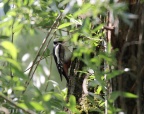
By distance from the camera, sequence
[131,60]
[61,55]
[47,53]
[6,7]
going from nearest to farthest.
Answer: [131,60]
[6,7]
[47,53]
[61,55]

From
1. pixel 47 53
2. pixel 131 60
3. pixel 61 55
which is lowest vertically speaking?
pixel 61 55

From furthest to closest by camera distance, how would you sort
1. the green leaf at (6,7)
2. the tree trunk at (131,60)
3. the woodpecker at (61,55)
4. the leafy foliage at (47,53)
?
the woodpecker at (61,55) → the green leaf at (6,7) → the tree trunk at (131,60) → the leafy foliage at (47,53)

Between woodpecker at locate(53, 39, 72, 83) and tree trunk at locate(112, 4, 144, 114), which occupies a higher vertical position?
tree trunk at locate(112, 4, 144, 114)

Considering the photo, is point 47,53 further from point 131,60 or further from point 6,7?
point 131,60

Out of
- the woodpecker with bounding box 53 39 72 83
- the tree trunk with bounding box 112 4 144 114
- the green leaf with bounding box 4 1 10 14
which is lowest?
the woodpecker with bounding box 53 39 72 83

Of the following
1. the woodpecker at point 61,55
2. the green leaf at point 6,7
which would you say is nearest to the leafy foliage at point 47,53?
the green leaf at point 6,7

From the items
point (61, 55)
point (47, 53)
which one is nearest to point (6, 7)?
point (47, 53)

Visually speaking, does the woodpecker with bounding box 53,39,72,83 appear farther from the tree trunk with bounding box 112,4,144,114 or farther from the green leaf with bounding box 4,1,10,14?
the tree trunk with bounding box 112,4,144,114

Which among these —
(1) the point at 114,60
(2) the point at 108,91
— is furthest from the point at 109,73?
(2) the point at 108,91

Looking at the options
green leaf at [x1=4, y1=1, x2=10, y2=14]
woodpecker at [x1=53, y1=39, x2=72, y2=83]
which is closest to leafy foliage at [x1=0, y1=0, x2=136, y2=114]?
green leaf at [x1=4, y1=1, x2=10, y2=14]

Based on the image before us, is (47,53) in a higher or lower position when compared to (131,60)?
lower

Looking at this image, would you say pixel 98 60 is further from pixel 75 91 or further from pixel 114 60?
pixel 75 91

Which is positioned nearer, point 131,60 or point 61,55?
point 131,60

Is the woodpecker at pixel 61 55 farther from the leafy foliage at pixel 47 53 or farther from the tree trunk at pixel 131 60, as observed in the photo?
the tree trunk at pixel 131 60
